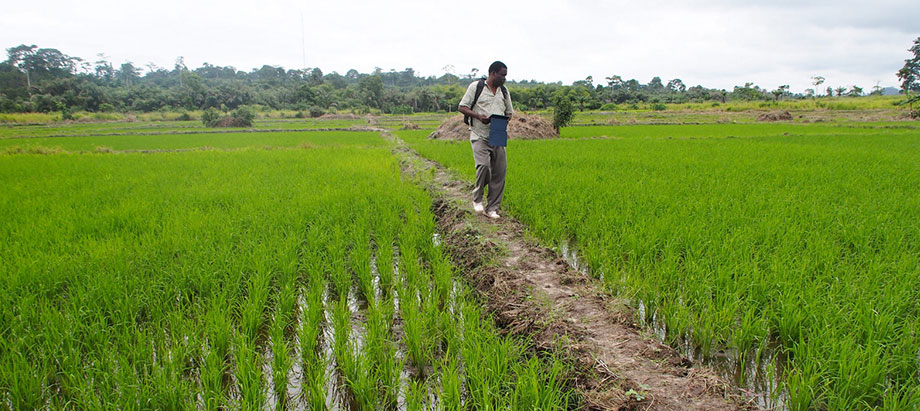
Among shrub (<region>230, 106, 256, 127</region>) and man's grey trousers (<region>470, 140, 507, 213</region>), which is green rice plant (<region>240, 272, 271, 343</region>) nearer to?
man's grey trousers (<region>470, 140, 507, 213</region>)

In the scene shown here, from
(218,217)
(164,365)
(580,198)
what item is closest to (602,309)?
(164,365)

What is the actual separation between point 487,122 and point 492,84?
33 centimetres

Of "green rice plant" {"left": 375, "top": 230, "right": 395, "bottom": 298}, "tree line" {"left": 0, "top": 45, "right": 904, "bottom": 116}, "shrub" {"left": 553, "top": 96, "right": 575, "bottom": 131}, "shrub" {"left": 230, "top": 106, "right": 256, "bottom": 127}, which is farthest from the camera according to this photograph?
"tree line" {"left": 0, "top": 45, "right": 904, "bottom": 116}

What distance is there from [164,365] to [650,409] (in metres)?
1.78

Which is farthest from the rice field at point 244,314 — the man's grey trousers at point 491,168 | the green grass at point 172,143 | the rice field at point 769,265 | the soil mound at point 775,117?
the soil mound at point 775,117

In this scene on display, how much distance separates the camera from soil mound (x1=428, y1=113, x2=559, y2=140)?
14.4m

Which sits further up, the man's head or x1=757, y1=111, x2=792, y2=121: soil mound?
x1=757, y1=111, x2=792, y2=121: soil mound

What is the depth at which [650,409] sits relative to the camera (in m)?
1.40

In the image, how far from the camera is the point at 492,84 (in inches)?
144

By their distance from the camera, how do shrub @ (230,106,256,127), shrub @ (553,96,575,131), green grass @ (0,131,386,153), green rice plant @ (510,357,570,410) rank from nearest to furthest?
green rice plant @ (510,357,570,410) < green grass @ (0,131,386,153) < shrub @ (553,96,575,131) < shrub @ (230,106,256,127)

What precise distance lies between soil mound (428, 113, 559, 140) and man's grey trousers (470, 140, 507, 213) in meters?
10.4

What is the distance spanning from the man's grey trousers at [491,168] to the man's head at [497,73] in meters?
0.52

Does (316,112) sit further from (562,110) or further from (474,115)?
(474,115)

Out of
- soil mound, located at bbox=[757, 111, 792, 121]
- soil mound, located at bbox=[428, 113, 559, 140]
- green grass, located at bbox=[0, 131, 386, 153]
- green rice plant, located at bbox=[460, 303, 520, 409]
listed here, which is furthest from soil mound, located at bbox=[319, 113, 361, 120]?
green rice plant, located at bbox=[460, 303, 520, 409]
